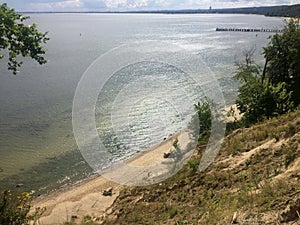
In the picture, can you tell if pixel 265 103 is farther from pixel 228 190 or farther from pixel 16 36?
pixel 16 36

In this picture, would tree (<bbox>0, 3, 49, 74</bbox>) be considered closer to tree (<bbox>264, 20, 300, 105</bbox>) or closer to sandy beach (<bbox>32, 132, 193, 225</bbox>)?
sandy beach (<bbox>32, 132, 193, 225</bbox>)

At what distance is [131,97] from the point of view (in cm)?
3625

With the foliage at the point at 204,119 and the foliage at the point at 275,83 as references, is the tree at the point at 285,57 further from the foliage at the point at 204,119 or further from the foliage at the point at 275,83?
the foliage at the point at 204,119

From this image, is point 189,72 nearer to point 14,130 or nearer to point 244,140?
point 14,130

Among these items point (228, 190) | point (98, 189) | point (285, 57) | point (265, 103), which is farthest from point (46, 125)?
point (228, 190)

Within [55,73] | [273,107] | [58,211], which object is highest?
[55,73]

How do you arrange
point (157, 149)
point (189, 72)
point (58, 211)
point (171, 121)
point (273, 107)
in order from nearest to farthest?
point (58, 211) < point (273, 107) < point (157, 149) < point (171, 121) < point (189, 72)

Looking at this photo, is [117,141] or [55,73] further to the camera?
[55,73]

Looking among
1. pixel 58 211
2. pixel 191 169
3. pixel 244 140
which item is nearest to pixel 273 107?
pixel 244 140

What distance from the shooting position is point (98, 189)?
20.6 m

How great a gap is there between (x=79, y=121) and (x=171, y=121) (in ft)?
29.9

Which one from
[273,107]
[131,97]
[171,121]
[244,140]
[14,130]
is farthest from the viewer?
[131,97]

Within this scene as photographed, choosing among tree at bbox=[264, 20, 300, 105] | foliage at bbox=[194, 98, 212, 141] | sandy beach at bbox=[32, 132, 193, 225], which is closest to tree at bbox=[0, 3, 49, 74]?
sandy beach at bbox=[32, 132, 193, 225]

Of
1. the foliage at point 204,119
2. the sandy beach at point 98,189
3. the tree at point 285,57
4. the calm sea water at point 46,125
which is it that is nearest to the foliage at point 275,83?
the tree at point 285,57
